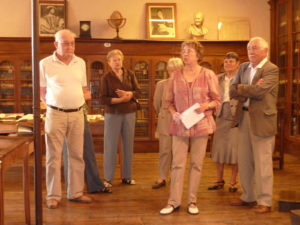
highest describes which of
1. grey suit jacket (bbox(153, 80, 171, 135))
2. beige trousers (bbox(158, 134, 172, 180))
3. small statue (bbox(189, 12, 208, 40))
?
small statue (bbox(189, 12, 208, 40))

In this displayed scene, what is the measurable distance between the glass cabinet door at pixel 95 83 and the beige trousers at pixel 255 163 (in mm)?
3934

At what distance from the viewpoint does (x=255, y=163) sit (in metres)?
4.05

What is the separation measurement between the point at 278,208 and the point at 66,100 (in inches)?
86.2

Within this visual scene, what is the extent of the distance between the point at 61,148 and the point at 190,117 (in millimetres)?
1261

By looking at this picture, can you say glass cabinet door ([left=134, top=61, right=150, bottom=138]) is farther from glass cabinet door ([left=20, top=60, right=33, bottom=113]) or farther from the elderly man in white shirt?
the elderly man in white shirt

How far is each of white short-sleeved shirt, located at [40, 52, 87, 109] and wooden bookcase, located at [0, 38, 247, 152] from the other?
3440 millimetres

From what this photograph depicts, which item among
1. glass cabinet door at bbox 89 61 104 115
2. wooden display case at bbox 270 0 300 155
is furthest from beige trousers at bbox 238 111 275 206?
glass cabinet door at bbox 89 61 104 115

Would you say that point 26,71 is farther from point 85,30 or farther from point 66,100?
point 66,100

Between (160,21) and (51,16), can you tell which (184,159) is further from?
(51,16)

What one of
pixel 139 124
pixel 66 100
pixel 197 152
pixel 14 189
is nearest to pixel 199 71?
pixel 197 152

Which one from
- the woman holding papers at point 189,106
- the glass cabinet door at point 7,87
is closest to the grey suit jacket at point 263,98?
the woman holding papers at point 189,106

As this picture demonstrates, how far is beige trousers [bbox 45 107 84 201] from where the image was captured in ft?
13.4

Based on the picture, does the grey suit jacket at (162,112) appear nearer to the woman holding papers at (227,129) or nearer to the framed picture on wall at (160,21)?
the woman holding papers at (227,129)

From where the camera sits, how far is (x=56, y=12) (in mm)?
7797
